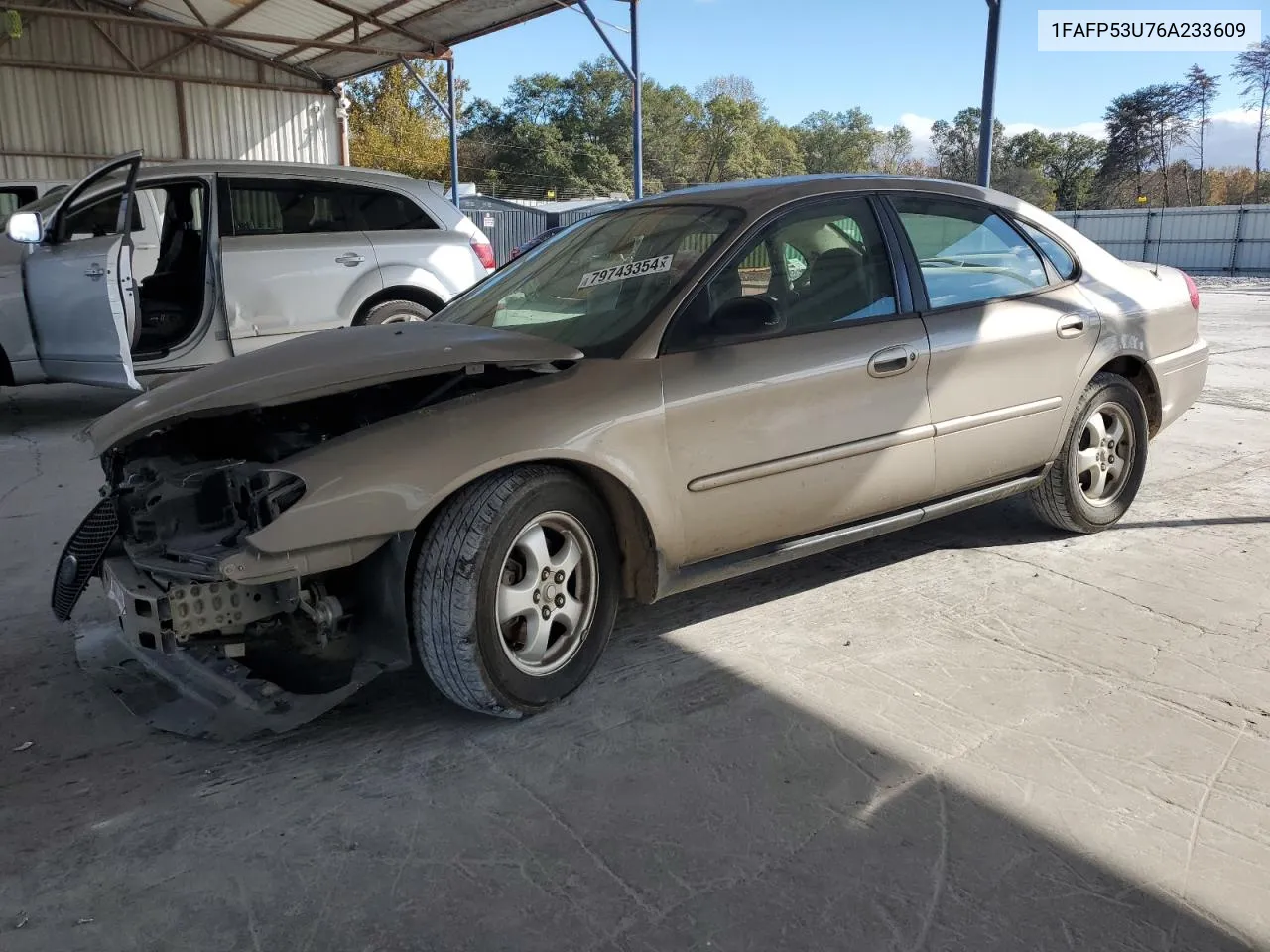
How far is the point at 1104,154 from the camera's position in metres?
58.8

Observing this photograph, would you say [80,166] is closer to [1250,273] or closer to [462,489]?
[462,489]

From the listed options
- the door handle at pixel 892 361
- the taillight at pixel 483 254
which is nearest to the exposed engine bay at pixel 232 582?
the door handle at pixel 892 361

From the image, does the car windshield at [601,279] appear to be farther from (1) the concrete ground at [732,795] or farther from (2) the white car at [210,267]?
(2) the white car at [210,267]

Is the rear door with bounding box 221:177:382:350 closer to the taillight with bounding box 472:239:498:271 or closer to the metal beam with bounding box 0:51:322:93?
the taillight with bounding box 472:239:498:271

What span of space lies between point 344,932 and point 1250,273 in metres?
33.0

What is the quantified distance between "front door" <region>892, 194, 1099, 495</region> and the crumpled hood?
1.58m

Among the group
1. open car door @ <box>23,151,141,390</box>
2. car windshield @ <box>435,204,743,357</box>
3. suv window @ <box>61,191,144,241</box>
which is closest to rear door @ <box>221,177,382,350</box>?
open car door @ <box>23,151,141,390</box>

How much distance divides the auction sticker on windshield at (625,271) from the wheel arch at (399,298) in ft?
13.7

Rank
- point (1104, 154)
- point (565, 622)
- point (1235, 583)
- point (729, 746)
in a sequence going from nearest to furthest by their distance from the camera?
point (729, 746) → point (565, 622) → point (1235, 583) → point (1104, 154)

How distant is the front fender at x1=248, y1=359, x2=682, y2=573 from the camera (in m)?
2.62

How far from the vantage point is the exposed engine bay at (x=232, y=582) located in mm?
2619

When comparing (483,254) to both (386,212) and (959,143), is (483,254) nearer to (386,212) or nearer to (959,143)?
(386,212)

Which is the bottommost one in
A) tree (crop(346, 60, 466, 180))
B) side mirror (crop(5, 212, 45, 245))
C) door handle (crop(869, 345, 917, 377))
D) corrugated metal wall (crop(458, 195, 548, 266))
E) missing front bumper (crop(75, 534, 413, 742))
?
missing front bumper (crop(75, 534, 413, 742))

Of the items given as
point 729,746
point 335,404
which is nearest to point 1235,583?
point 729,746
